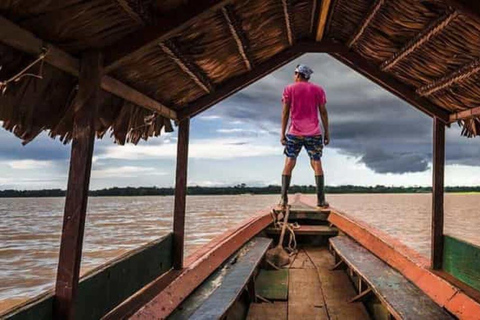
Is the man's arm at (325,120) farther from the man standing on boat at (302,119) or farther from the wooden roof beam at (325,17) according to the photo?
the wooden roof beam at (325,17)

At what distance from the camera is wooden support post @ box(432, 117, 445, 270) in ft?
10.3

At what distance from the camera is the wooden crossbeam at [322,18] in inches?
99.7

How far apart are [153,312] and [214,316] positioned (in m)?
0.27

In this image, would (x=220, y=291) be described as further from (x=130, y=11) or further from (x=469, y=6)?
(x=469, y=6)

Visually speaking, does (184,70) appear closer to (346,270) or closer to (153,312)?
(153,312)

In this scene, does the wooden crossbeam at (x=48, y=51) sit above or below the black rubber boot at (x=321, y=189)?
above

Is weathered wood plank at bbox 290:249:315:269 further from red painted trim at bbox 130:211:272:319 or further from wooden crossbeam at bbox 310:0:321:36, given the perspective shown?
wooden crossbeam at bbox 310:0:321:36

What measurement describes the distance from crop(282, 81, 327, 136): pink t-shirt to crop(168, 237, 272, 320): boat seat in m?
1.40

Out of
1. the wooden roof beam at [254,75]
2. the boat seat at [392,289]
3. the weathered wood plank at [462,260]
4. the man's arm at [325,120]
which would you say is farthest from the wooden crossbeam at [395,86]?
the man's arm at [325,120]

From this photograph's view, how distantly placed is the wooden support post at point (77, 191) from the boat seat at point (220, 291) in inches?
22.4

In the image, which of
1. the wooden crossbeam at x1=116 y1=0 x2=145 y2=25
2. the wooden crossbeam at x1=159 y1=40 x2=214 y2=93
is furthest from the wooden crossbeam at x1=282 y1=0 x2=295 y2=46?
the wooden crossbeam at x1=116 y1=0 x2=145 y2=25

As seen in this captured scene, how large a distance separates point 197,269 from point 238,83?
4.46ft

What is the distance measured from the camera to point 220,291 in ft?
7.89

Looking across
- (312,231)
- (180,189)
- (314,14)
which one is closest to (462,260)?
(314,14)
